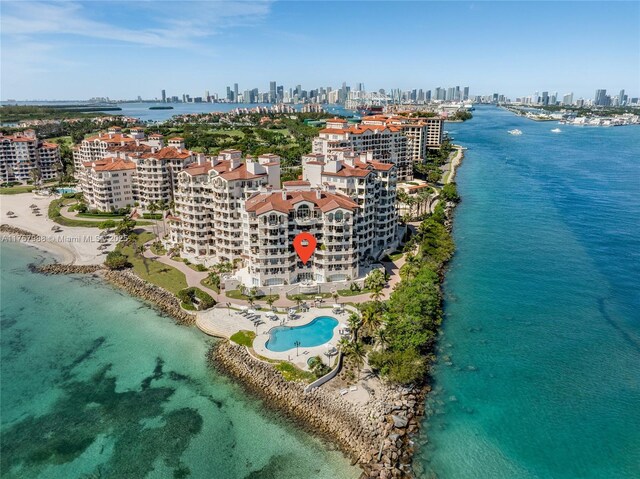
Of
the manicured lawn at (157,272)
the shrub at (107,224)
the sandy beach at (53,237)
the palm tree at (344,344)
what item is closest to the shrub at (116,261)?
the manicured lawn at (157,272)

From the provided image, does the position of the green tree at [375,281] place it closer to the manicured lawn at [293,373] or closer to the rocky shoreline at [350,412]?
the rocky shoreline at [350,412]

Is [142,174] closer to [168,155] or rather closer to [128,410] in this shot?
[168,155]

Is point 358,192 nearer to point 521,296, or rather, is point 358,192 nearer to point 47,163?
point 521,296

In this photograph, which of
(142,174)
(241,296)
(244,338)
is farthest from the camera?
(142,174)

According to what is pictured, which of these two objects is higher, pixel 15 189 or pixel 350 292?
pixel 15 189

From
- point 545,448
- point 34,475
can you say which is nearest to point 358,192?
point 545,448

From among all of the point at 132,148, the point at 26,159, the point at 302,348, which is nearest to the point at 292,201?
the point at 302,348
